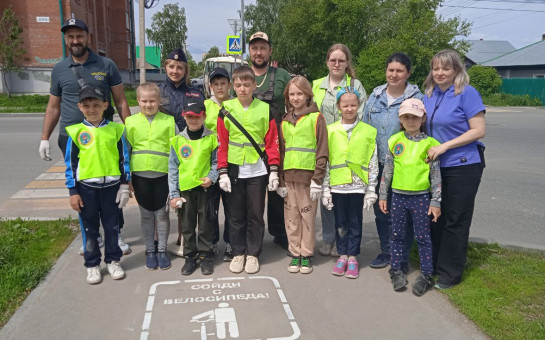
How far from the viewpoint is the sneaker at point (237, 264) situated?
13.9ft

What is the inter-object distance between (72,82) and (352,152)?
2.70 meters

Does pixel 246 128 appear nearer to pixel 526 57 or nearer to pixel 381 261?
pixel 381 261

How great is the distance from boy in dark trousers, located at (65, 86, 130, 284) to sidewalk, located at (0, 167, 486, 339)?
269 millimetres

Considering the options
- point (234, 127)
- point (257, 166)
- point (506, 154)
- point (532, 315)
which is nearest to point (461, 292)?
point (532, 315)

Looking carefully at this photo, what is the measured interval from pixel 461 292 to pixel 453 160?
3.72 ft

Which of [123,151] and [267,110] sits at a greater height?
[267,110]

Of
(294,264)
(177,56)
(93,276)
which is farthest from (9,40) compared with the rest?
(294,264)

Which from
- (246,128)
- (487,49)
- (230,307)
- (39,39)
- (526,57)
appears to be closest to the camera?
(230,307)

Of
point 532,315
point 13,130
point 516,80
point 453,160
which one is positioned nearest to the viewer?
point 532,315

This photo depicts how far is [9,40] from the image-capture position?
70.3ft

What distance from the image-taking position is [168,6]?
57.1m

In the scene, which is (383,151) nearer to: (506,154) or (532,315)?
(532,315)

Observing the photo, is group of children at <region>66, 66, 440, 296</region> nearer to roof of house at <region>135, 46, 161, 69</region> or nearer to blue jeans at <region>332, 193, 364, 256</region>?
blue jeans at <region>332, 193, 364, 256</region>

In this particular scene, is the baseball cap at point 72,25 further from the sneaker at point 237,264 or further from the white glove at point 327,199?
the white glove at point 327,199
